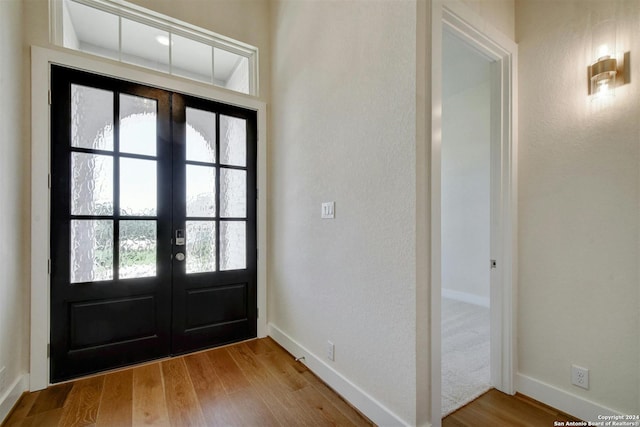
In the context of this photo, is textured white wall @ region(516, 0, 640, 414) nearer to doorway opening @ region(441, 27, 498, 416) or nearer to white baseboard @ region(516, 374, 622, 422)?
white baseboard @ region(516, 374, 622, 422)

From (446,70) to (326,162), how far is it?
2591 mm

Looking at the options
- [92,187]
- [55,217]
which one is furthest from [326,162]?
[55,217]

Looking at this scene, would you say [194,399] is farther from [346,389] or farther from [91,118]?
[91,118]

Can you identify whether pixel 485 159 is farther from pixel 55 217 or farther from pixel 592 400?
pixel 55 217

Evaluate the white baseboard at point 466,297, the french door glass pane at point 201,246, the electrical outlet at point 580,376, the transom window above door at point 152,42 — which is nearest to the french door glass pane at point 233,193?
the french door glass pane at point 201,246

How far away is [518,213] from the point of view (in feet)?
6.60

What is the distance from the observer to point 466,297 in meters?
4.30

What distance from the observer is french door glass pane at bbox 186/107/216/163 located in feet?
8.64

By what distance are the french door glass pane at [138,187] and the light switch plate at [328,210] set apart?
4.76 ft

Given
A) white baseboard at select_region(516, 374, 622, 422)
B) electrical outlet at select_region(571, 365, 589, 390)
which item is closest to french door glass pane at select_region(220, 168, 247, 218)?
white baseboard at select_region(516, 374, 622, 422)

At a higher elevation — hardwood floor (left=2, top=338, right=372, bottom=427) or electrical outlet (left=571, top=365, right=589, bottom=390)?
electrical outlet (left=571, top=365, right=589, bottom=390)

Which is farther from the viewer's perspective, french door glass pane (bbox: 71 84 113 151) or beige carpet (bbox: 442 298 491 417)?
french door glass pane (bbox: 71 84 113 151)

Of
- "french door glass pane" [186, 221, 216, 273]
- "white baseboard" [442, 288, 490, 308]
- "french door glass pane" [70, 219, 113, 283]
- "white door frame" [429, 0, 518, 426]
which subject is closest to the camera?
"white door frame" [429, 0, 518, 426]

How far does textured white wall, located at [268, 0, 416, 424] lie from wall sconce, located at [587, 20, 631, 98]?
1099mm
